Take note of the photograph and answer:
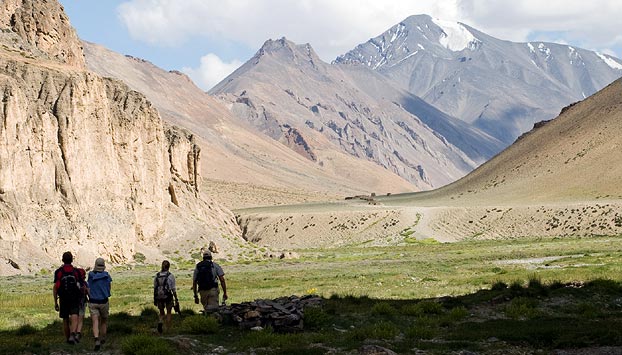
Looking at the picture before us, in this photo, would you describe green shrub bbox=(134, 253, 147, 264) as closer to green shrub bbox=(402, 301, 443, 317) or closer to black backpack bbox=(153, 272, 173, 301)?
green shrub bbox=(402, 301, 443, 317)

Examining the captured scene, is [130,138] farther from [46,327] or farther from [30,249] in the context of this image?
[46,327]

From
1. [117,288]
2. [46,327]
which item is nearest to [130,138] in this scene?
[117,288]

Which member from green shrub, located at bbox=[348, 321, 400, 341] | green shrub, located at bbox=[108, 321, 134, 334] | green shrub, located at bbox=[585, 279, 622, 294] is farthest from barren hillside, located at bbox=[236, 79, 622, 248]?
green shrub, located at bbox=[108, 321, 134, 334]

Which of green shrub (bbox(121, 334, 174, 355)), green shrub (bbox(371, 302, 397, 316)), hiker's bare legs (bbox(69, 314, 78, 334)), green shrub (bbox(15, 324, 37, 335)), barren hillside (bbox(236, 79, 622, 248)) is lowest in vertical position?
green shrub (bbox(371, 302, 397, 316))

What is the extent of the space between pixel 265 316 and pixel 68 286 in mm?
5318

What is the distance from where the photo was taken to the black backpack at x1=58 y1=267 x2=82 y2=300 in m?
17.4

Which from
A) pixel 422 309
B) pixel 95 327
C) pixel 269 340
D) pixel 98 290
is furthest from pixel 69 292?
pixel 422 309

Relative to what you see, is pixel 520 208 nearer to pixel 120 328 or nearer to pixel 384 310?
pixel 384 310

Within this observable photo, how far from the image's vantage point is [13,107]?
49594mm

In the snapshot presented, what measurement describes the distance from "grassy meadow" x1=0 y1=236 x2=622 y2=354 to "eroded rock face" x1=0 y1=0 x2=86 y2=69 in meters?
36.3

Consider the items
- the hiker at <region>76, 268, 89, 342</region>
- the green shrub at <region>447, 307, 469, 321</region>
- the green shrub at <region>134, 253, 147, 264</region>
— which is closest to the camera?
the hiker at <region>76, 268, 89, 342</region>

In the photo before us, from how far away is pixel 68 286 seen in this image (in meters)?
17.5

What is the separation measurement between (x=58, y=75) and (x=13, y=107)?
7.94 metres

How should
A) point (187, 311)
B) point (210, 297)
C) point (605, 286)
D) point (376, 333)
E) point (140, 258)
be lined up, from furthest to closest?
point (140, 258)
point (605, 286)
point (187, 311)
point (210, 297)
point (376, 333)
